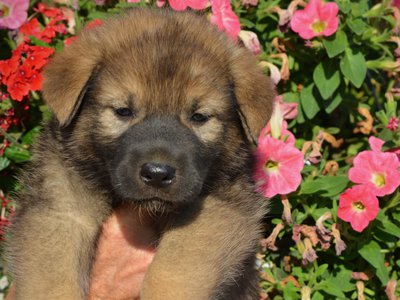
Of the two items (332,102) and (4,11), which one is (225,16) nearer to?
(332,102)

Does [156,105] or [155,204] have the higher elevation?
[156,105]

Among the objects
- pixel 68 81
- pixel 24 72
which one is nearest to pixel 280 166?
pixel 68 81

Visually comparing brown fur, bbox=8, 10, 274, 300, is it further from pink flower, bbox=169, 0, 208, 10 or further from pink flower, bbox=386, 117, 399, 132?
pink flower, bbox=386, 117, 399, 132

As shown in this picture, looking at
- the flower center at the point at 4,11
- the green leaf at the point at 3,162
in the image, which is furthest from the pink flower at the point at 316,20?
the green leaf at the point at 3,162

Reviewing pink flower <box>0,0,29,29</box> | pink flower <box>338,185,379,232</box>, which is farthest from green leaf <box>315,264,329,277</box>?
pink flower <box>0,0,29,29</box>

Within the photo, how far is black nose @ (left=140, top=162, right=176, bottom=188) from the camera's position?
3195 millimetres

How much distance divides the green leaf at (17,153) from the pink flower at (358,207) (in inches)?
77.1

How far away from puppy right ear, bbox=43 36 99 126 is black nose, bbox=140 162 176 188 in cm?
50

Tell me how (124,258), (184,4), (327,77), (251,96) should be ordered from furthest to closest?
(327,77), (184,4), (124,258), (251,96)

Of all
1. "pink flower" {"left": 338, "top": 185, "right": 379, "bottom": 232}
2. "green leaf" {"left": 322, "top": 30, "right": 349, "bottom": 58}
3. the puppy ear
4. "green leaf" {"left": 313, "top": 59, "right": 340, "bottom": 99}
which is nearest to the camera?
the puppy ear

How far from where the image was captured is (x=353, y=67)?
433 cm

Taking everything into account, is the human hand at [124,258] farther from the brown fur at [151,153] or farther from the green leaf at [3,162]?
the green leaf at [3,162]

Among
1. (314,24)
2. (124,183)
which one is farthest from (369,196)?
(124,183)

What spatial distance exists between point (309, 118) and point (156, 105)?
4.88 feet
